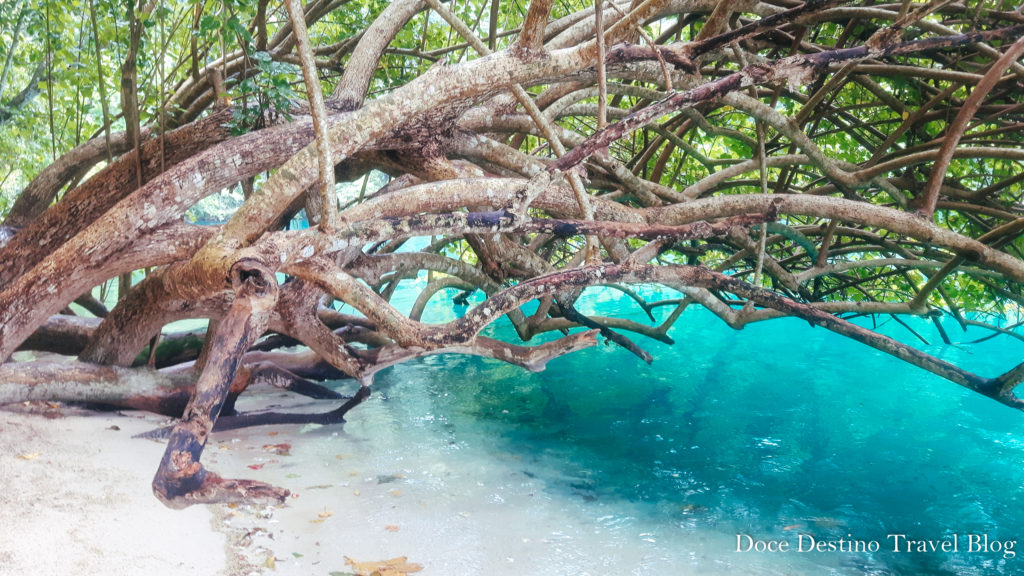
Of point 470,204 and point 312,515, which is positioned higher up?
point 470,204

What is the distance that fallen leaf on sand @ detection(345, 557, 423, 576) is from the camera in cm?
276

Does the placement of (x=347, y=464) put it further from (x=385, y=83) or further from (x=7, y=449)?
(x=385, y=83)

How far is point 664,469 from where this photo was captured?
459cm

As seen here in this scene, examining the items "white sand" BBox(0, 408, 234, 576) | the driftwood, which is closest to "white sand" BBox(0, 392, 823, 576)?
"white sand" BBox(0, 408, 234, 576)

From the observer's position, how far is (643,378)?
7332 mm

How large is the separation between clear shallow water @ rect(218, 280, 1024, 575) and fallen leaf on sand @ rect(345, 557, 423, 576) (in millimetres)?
96

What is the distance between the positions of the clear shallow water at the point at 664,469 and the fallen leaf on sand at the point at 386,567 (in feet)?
0.32

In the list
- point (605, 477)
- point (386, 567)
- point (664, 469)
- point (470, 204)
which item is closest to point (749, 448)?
point (664, 469)

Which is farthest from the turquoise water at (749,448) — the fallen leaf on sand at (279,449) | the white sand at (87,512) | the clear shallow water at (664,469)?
the white sand at (87,512)

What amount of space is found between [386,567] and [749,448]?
3.17m

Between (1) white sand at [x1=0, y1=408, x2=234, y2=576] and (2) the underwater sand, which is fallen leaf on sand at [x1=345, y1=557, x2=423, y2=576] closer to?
(2) the underwater sand

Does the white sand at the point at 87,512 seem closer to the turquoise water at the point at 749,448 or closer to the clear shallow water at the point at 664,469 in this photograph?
the clear shallow water at the point at 664,469

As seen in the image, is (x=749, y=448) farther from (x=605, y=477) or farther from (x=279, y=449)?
(x=279, y=449)

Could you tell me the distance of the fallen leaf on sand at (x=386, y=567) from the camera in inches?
109
